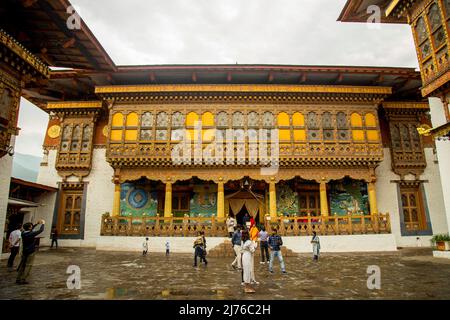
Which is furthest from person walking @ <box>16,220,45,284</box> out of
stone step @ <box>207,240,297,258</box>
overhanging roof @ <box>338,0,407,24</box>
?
overhanging roof @ <box>338,0,407,24</box>

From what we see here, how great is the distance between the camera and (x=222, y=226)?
15.7m

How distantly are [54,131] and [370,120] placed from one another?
21.3 metres

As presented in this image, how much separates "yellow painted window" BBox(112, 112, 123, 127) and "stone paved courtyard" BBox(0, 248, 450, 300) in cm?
917

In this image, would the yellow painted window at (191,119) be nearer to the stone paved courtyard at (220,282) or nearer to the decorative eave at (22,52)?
the decorative eave at (22,52)

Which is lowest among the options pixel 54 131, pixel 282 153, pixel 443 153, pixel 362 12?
pixel 443 153

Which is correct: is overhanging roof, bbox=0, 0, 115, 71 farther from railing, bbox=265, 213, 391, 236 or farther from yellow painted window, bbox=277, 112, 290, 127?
railing, bbox=265, 213, 391, 236

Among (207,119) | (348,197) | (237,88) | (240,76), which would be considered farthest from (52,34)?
(348,197)

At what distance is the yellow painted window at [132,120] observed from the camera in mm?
17344

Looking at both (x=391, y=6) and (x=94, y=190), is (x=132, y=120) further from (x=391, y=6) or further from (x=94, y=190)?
A: (x=391, y=6)

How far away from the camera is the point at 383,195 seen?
18781 millimetres

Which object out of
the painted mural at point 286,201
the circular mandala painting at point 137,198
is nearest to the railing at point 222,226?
the circular mandala painting at point 137,198

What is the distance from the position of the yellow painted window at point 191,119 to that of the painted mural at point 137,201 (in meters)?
5.24

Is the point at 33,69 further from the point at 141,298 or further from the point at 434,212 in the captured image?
the point at 434,212
